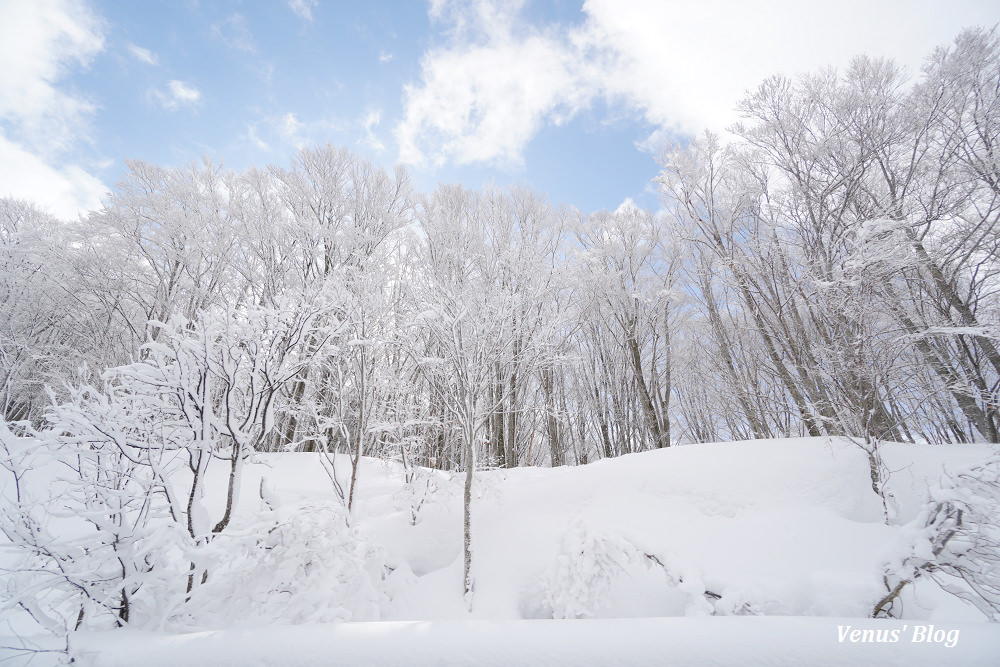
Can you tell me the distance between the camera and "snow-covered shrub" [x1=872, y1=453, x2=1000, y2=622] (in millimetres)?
2699

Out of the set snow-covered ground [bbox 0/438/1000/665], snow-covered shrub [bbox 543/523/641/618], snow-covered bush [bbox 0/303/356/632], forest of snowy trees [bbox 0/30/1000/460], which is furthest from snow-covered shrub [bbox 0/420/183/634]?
snow-covered shrub [bbox 543/523/641/618]

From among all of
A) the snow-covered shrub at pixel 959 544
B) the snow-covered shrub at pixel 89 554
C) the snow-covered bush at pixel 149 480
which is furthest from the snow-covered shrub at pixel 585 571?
the snow-covered shrub at pixel 89 554

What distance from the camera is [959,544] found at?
284 cm

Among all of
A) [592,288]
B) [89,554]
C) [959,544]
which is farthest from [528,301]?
[89,554]

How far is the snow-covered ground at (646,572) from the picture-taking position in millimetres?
2068

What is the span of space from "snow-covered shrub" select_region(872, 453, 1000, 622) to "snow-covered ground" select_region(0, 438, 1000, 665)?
0.33ft

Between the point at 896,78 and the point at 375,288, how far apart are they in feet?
39.3

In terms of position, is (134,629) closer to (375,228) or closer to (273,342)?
(273,342)

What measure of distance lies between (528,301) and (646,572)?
237 inches

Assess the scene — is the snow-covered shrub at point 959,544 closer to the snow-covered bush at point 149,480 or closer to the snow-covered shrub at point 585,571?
the snow-covered shrub at point 585,571

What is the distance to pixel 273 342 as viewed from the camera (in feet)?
12.6

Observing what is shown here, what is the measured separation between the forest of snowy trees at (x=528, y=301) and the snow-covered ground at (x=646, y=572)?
24.3 inches

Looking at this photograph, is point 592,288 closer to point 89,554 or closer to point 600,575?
point 600,575

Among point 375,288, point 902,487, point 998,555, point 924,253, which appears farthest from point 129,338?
point 924,253
